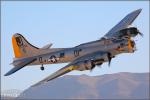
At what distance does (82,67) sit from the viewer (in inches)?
2023

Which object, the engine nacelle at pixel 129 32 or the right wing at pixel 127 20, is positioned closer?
the engine nacelle at pixel 129 32

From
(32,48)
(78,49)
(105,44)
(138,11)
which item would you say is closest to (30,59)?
(32,48)

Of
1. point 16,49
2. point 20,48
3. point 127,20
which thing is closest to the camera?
point 16,49

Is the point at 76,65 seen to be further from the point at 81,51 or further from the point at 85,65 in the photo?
the point at 81,51

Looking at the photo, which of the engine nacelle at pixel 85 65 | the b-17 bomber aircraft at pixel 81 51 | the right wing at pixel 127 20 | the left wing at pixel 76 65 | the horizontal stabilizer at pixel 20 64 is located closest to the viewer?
the left wing at pixel 76 65

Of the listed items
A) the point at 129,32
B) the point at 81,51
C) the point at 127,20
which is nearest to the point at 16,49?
the point at 81,51

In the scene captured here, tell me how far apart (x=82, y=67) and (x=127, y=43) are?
8.09m

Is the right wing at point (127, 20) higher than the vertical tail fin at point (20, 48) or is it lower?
higher

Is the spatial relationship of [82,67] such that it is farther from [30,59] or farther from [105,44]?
[30,59]

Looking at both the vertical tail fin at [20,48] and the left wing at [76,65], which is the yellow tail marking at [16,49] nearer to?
the vertical tail fin at [20,48]

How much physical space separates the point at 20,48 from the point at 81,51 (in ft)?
44.5

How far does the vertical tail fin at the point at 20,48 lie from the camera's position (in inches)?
2645

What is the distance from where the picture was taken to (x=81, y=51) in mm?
59312

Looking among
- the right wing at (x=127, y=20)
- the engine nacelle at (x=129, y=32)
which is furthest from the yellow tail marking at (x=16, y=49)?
the engine nacelle at (x=129, y=32)
